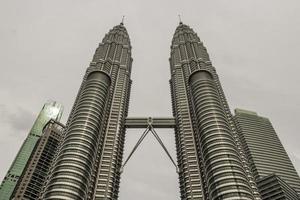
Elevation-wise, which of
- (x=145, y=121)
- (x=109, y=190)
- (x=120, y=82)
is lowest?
(x=109, y=190)

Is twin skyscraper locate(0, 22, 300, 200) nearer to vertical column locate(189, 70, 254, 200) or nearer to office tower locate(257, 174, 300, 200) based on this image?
vertical column locate(189, 70, 254, 200)

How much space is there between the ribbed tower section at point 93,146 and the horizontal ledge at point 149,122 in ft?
17.7

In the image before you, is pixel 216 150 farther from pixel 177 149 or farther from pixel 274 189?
pixel 274 189

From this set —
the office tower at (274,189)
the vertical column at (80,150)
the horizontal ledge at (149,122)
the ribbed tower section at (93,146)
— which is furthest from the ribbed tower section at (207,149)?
the vertical column at (80,150)

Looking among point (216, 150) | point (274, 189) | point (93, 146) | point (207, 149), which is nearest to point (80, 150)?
point (93, 146)

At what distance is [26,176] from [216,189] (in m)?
141

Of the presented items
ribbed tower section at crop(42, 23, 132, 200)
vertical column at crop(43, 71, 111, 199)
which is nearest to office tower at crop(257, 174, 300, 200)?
ribbed tower section at crop(42, 23, 132, 200)

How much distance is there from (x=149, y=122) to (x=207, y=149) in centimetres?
5773

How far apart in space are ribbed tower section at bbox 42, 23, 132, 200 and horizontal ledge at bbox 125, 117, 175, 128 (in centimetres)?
539

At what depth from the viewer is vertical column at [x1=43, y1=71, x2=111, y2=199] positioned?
350 ft

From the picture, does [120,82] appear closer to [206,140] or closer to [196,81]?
[196,81]

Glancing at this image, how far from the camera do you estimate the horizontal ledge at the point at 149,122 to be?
170 m

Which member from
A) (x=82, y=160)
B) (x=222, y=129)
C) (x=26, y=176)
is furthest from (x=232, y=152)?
(x=26, y=176)

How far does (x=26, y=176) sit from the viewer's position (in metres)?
191
